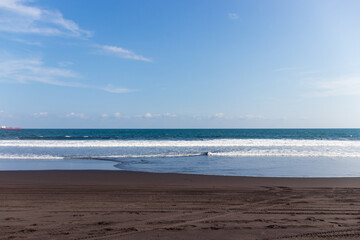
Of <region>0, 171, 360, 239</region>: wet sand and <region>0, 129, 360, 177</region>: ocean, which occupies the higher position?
<region>0, 171, 360, 239</region>: wet sand

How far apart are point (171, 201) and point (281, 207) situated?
2441 mm

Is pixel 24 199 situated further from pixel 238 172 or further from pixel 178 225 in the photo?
pixel 238 172

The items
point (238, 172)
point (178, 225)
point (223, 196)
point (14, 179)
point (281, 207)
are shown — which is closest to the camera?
point (178, 225)

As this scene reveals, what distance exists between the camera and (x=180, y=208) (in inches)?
235

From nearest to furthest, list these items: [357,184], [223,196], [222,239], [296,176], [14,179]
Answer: [222,239] < [223,196] < [357,184] < [14,179] < [296,176]

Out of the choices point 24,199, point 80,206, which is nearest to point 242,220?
point 80,206

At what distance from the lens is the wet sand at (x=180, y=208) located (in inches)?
178

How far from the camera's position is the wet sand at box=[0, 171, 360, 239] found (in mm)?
4516

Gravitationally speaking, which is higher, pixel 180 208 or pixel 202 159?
pixel 180 208

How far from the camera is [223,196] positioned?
7164 millimetres

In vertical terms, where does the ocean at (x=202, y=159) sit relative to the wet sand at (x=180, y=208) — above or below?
below

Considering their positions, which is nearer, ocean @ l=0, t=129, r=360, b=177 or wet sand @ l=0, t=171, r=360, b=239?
wet sand @ l=0, t=171, r=360, b=239

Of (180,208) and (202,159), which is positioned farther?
(202,159)

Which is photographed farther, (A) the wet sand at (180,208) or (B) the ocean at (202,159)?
(B) the ocean at (202,159)
